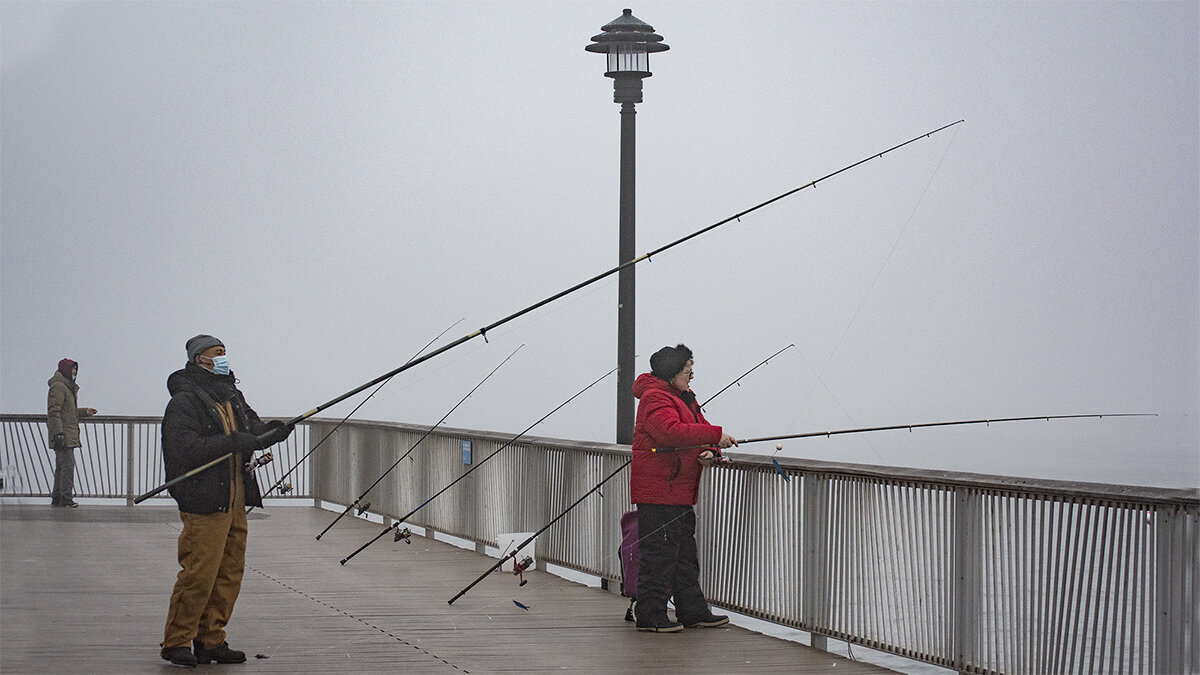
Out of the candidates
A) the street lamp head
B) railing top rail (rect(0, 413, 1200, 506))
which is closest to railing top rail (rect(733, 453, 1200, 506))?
railing top rail (rect(0, 413, 1200, 506))

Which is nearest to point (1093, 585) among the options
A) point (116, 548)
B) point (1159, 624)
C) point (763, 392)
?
point (1159, 624)

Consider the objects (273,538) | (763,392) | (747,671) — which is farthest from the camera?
(763,392)

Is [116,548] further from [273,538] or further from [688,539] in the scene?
[688,539]

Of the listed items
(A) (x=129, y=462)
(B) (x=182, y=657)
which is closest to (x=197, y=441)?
(B) (x=182, y=657)

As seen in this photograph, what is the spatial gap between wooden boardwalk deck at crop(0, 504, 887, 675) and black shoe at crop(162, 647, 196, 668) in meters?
0.06

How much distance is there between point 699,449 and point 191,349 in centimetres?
287

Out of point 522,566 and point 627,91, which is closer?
point 522,566

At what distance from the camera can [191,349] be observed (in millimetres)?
7891

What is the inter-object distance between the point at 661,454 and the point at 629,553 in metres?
1.11

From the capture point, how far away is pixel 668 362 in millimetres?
8734

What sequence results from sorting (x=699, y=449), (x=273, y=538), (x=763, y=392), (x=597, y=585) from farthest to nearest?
(x=763, y=392) < (x=273, y=538) < (x=597, y=585) < (x=699, y=449)

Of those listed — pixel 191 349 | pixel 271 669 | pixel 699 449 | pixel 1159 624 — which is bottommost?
pixel 271 669

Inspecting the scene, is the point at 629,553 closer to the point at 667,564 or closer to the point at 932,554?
the point at 667,564

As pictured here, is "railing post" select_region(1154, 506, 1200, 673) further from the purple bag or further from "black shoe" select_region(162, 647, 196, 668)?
"black shoe" select_region(162, 647, 196, 668)
